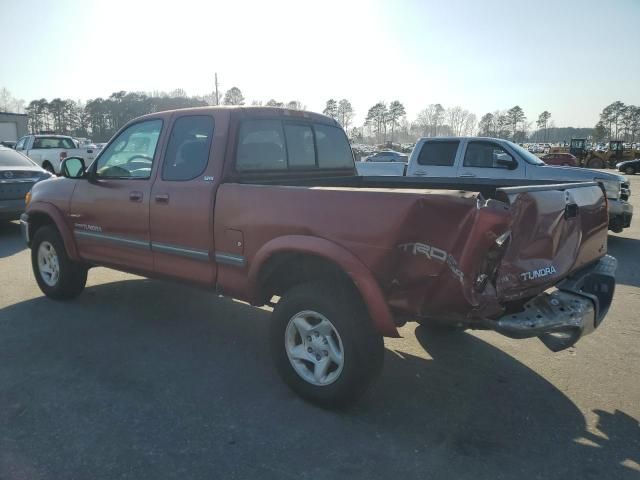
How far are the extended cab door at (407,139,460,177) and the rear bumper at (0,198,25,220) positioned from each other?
741cm

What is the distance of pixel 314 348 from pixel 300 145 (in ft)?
6.69

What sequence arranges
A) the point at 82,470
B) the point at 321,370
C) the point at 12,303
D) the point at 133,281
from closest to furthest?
the point at 82,470 < the point at 321,370 < the point at 12,303 < the point at 133,281

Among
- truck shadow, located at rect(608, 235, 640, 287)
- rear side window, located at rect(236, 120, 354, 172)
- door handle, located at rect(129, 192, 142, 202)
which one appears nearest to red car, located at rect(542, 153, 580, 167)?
truck shadow, located at rect(608, 235, 640, 287)

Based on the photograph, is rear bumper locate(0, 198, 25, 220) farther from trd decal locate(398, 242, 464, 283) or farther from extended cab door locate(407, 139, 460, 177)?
trd decal locate(398, 242, 464, 283)

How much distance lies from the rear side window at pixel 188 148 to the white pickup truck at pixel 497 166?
5084 mm

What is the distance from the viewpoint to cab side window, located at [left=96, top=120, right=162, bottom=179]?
4.37 metres

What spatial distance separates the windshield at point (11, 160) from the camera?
962cm

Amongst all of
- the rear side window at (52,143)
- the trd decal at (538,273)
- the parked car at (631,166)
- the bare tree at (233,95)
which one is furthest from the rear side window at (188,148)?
the bare tree at (233,95)

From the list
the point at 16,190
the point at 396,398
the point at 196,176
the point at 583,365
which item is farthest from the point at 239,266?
the point at 16,190

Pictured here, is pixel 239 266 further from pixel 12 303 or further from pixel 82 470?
pixel 12 303

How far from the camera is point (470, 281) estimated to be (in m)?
2.62

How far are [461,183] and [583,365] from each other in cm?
181

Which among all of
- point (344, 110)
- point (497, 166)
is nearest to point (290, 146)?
point (497, 166)

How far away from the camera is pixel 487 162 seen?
9312mm
